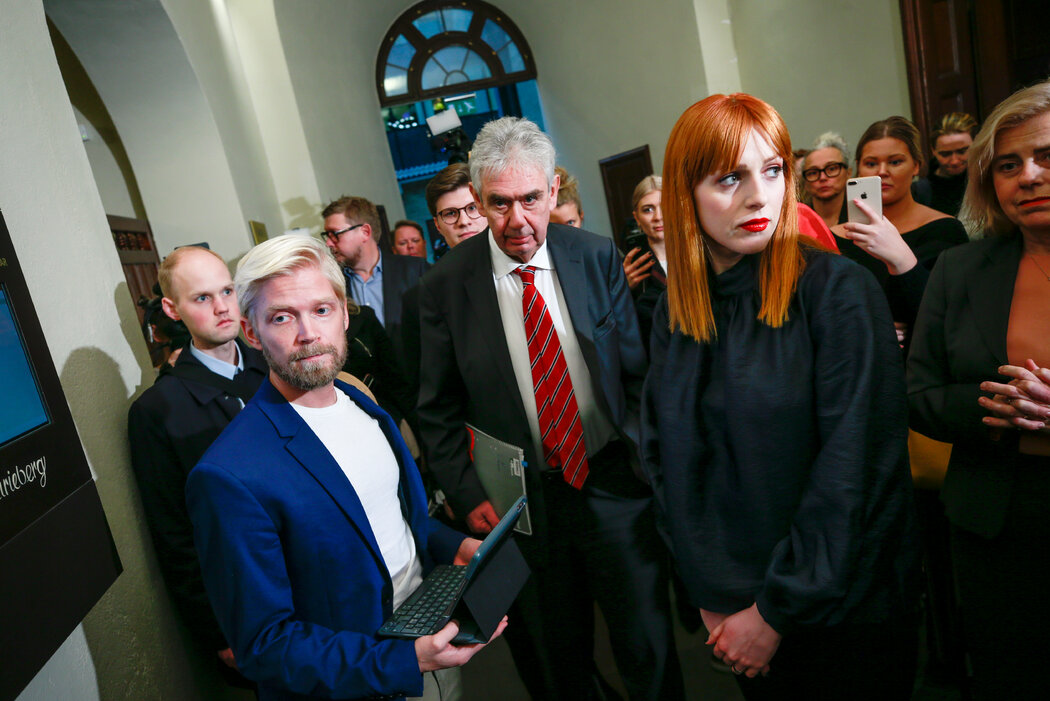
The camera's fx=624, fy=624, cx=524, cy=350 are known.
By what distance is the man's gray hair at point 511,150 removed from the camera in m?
1.74

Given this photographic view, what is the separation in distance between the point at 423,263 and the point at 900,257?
228 centimetres

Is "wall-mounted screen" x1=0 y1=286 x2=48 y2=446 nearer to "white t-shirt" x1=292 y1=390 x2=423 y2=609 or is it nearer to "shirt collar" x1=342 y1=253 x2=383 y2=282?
"white t-shirt" x1=292 y1=390 x2=423 y2=609

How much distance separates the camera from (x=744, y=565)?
133 cm

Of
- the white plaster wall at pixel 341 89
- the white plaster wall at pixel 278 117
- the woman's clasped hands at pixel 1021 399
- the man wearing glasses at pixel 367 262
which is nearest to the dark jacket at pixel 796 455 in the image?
the woman's clasped hands at pixel 1021 399

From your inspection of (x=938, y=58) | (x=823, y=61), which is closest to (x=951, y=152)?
(x=938, y=58)

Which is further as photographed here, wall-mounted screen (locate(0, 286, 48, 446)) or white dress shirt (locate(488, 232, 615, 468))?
white dress shirt (locate(488, 232, 615, 468))

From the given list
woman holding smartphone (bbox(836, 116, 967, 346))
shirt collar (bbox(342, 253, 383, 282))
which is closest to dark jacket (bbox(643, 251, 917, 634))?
woman holding smartphone (bbox(836, 116, 967, 346))

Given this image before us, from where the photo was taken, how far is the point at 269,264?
1.29 meters

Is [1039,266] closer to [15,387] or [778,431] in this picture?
[778,431]

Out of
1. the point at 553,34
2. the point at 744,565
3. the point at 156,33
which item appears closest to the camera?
the point at 744,565

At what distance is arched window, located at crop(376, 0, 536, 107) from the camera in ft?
28.1

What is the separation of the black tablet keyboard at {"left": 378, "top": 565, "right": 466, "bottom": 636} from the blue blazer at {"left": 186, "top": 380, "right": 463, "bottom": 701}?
0.12ft

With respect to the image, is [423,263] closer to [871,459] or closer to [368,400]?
[368,400]

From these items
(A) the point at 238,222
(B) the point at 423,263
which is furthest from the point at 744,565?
(A) the point at 238,222
